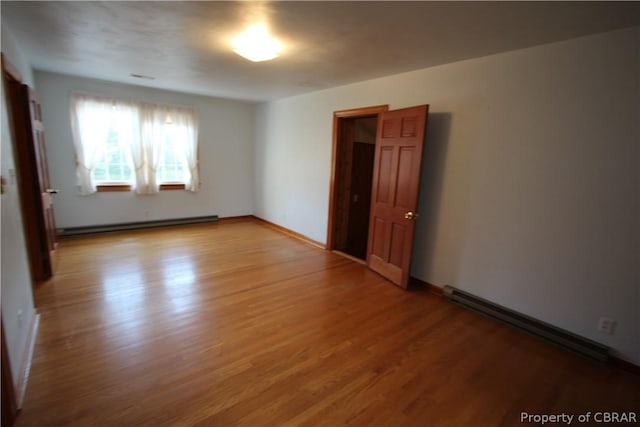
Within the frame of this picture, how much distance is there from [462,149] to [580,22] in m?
1.22

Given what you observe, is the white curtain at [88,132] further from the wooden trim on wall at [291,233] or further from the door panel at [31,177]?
the wooden trim on wall at [291,233]

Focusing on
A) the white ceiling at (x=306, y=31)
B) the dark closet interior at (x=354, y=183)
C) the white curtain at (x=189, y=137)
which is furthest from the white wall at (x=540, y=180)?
the white curtain at (x=189, y=137)

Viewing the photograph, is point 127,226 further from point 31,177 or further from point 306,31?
point 306,31

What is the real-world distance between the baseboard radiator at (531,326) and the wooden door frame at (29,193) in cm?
431

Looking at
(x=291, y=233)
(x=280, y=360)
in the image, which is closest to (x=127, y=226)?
(x=291, y=233)

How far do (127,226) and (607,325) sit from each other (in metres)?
6.39

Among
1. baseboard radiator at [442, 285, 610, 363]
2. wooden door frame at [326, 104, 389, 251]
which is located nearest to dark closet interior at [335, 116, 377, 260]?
wooden door frame at [326, 104, 389, 251]

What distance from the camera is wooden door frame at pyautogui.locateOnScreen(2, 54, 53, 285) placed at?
2.86 meters

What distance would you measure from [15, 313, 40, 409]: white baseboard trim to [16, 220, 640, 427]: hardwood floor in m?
0.03

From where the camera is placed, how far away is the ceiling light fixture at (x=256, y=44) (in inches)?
93.0

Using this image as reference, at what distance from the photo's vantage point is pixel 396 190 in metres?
3.37

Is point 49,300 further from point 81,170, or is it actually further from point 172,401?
point 81,170

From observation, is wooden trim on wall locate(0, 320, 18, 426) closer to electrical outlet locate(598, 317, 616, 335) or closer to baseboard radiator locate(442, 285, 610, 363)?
baseboard radiator locate(442, 285, 610, 363)

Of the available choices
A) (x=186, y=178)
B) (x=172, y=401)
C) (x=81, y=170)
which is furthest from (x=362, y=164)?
(x=81, y=170)
